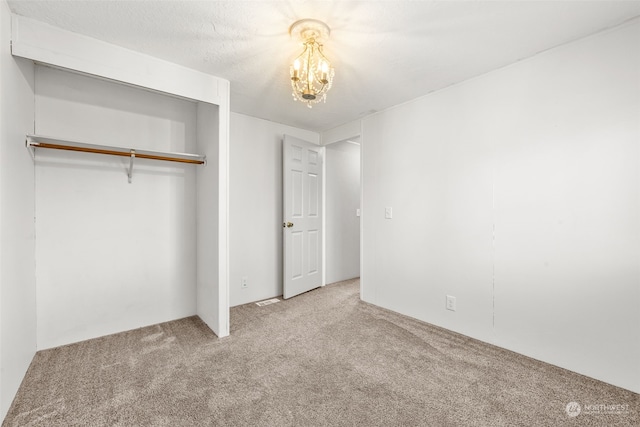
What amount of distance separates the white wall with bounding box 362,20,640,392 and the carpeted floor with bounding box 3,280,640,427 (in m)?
0.28

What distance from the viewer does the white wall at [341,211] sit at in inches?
167

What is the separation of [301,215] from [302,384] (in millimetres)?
2216

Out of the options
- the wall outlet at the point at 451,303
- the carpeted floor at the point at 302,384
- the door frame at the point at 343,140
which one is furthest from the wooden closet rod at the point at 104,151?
the wall outlet at the point at 451,303

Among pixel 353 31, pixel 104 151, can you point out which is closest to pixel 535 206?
pixel 353 31

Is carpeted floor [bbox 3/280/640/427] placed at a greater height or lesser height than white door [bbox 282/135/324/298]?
lesser

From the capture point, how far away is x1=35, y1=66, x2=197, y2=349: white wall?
7.26 ft

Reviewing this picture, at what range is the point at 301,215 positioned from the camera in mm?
3742

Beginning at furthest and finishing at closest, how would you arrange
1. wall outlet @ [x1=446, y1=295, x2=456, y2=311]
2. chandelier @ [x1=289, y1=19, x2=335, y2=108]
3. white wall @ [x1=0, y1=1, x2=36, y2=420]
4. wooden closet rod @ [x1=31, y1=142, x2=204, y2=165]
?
1. wall outlet @ [x1=446, y1=295, x2=456, y2=311]
2. wooden closet rod @ [x1=31, y1=142, x2=204, y2=165]
3. chandelier @ [x1=289, y1=19, x2=335, y2=108]
4. white wall @ [x1=0, y1=1, x2=36, y2=420]

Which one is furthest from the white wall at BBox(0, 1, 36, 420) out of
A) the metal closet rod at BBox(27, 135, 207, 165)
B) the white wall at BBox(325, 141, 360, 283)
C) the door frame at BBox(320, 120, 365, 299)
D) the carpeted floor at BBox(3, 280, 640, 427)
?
the white wall at BBox(325, 141, 360, 283)

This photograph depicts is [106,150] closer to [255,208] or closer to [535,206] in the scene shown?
[255,208]

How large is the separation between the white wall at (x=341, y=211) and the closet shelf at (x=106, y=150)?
2047 millimetres

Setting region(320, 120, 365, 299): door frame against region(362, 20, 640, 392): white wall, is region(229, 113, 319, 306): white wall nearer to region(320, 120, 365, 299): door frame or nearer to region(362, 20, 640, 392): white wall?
region(320, 120, 365, 299): door frame

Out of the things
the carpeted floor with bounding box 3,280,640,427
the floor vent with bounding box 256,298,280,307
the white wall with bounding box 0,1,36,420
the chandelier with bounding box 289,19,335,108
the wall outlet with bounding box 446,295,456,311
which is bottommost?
the carpeted floor with bounding box 3,280,640,427

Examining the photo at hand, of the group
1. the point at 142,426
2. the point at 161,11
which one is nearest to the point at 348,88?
the point at 161,11
